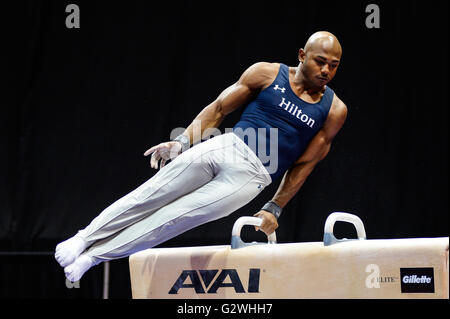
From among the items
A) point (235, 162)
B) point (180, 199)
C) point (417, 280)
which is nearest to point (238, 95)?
point (235, 162)

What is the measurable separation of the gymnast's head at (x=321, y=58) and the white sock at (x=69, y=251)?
144 cm

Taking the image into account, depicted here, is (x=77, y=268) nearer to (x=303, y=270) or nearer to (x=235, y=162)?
(x=235, y=162)

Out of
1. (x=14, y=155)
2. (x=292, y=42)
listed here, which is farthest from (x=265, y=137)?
(x=14, y=155)

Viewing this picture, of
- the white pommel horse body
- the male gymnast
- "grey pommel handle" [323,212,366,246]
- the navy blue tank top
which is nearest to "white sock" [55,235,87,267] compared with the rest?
the male gymnast

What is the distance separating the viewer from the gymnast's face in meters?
3.12

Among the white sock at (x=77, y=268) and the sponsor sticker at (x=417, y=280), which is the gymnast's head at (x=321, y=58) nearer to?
the sponsor sticker at (x=417, y=280)

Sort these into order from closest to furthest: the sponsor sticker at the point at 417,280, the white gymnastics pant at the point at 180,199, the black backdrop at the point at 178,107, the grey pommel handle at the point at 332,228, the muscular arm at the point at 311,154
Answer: the sponsor sticker at the point at 417,280 → the grey pommel handle at the point at 332,228 → the white gymnastics pant at the point at 180,199 → the muscular arm at the point at 311,154 → the black backdrop at the point at 178,107

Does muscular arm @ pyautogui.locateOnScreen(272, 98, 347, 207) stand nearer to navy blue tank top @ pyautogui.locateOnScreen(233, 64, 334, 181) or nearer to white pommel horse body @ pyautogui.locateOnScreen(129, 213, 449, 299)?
navy blue tank top @ pyautogui.locateOnScreen(233, 64, 334, 181)

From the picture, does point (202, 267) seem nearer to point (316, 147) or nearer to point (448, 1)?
point (316, 147)

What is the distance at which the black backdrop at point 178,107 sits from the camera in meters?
4.70

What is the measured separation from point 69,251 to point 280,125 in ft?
4.08

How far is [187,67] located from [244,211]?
Answer: 1.35m

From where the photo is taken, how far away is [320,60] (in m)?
3.15

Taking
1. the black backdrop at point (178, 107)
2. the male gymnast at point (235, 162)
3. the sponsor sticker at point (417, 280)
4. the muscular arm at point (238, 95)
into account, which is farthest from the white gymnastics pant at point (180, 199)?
the black backdrop at point (178, 107)
